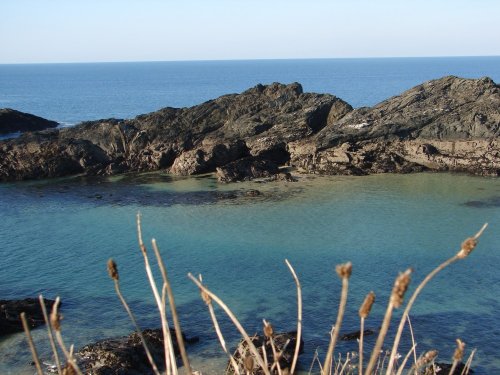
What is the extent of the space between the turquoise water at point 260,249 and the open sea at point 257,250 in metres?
0.08

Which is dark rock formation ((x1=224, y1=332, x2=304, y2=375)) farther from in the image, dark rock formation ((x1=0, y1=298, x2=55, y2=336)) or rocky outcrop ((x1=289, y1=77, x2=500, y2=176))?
rocky outcrop ((x1=289, y1=77, x2=500, y2=176))

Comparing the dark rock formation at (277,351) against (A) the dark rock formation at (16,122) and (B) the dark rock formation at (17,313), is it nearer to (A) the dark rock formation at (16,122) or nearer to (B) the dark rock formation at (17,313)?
(B) the dark rock formation at (17,313)

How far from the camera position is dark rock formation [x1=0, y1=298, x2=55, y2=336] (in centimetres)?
2073

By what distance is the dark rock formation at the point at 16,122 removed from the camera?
252ft

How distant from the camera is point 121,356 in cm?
1783

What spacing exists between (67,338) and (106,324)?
4.61 feet

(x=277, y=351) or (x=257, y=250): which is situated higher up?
(x=277, y=351)

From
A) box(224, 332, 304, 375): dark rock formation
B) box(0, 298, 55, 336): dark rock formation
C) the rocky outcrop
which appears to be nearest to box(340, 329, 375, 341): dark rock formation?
box(224, 332, 304, 375): dark rock formation

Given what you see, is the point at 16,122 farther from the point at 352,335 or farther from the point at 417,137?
the point at 352,335

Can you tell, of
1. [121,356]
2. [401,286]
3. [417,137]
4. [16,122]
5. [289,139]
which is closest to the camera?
[401,286]

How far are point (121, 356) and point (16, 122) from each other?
6780 cm

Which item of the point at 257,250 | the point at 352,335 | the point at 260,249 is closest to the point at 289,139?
the point at 260,249

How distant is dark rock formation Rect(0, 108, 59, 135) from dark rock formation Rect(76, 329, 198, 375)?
63.9 meters

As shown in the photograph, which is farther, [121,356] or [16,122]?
[16,122]
